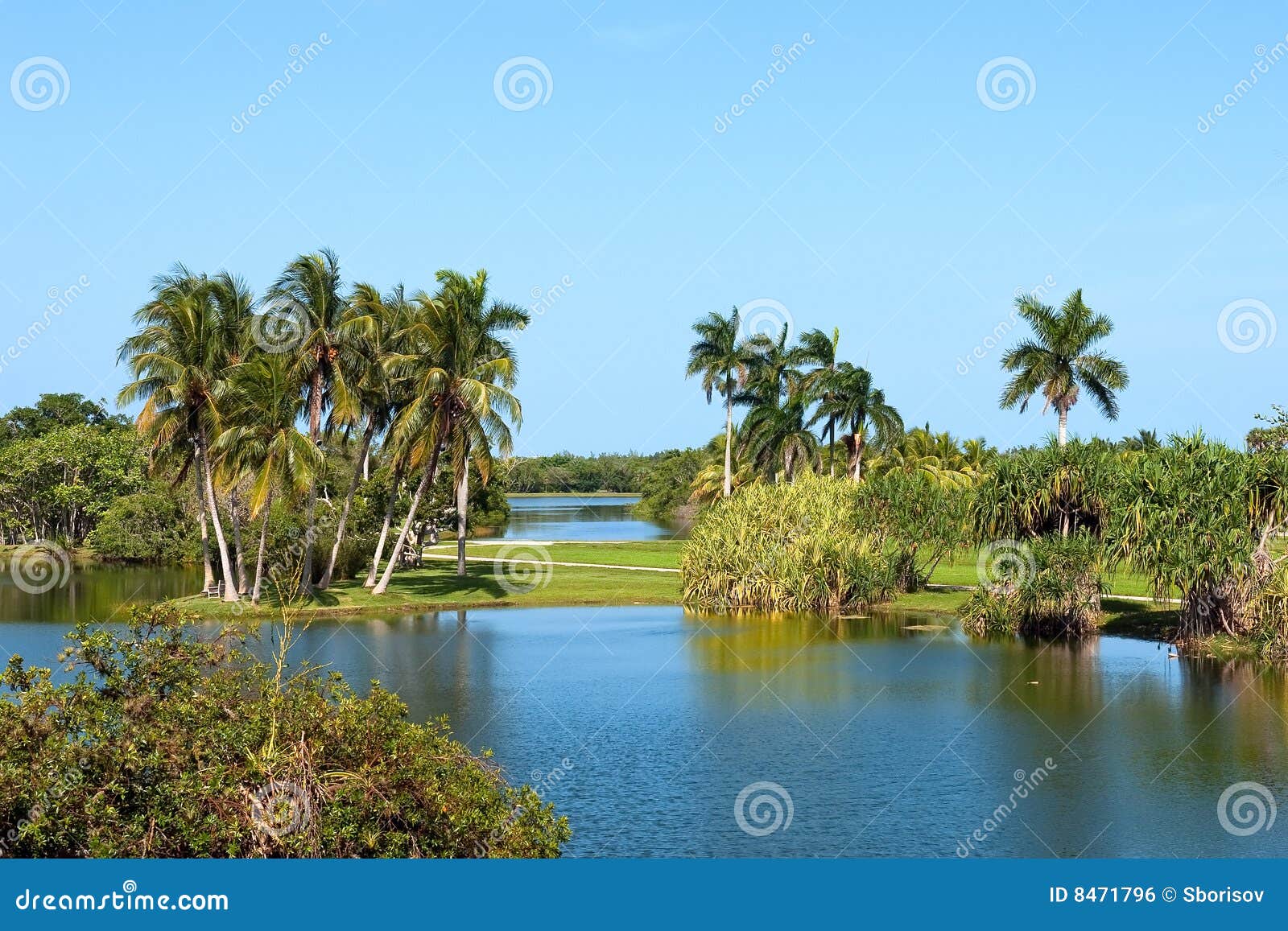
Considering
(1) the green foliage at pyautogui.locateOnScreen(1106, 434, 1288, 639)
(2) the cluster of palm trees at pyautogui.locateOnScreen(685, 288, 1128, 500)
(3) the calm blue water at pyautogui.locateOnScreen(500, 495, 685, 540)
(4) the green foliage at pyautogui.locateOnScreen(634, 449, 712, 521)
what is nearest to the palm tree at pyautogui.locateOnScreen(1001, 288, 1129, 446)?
(2) the cluster of palm trees at pyautogui.locateOnScreen(685, 288, 1128, 500)

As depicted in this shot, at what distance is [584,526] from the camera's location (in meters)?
116

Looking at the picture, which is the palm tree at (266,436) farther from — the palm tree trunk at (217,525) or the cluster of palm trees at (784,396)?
the cluster of palm trees at (784,396)

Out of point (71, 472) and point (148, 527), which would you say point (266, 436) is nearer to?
point (148, 527)

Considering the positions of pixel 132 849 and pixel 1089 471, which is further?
pixel 1089 471

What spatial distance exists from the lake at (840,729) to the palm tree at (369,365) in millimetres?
6705

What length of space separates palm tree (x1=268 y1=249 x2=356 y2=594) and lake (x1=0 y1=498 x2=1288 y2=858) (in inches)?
307

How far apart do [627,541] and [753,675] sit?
52.8 m

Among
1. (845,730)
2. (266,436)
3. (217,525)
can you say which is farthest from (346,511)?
(845,730)

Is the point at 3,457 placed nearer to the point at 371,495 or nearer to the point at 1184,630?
the point at 371,495

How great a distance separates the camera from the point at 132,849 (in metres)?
12.5

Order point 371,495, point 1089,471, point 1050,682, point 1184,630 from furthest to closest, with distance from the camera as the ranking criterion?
point 371,495, point 1089,471, point 1184,630, point 1050,682

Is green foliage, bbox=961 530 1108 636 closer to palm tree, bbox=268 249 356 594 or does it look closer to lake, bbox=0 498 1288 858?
lake, bbox=0 498 1288 858

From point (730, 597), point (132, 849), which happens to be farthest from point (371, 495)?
point (132, 849)

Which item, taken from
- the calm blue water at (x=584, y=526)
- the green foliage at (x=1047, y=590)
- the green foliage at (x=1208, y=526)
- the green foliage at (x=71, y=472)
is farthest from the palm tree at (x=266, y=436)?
the calm blue water at (x=584, y=526)
